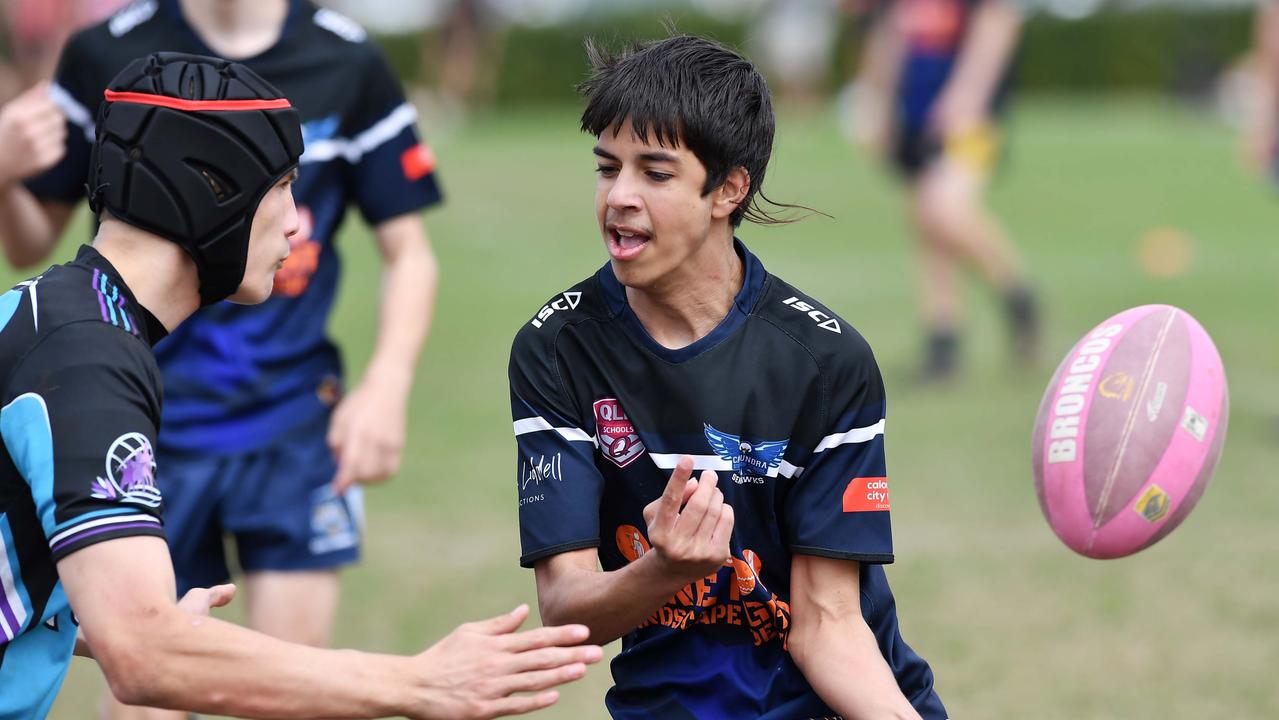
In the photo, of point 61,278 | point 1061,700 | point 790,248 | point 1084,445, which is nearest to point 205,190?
point 61,278

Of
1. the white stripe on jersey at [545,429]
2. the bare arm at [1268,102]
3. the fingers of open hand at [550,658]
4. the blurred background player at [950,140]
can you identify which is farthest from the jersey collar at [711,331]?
the blurred background player at [950,140]

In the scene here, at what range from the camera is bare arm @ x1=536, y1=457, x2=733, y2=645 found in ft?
9.68

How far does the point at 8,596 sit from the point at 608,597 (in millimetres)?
1091

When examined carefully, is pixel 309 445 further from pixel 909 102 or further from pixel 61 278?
pixel 909 102

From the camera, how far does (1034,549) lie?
6684mm

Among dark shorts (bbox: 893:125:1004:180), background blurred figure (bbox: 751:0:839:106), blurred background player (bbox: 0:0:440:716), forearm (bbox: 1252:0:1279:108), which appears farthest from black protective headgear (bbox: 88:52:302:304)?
background blurred figure (bbox: 751:0:839:106)

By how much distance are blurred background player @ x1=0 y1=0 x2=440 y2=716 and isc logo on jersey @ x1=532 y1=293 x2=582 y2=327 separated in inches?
33.0

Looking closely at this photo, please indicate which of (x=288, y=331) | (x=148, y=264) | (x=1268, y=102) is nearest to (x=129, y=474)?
(x=148, y=264)

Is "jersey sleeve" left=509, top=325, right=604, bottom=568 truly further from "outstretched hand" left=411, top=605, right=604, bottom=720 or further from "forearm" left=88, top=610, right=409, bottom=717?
"forearm" left=88, top=610, right=409, bottom=717

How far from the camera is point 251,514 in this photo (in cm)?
434

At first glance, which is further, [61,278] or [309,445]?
[309,445]

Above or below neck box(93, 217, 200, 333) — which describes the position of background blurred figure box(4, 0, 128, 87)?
above

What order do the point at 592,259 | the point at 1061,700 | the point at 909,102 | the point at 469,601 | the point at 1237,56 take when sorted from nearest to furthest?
the point at 1061,700 < the point at 469,601 < the point at 909,102 < the point at 592,259 < the point at 1237,56

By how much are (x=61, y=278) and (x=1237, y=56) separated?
35202 millimetres
